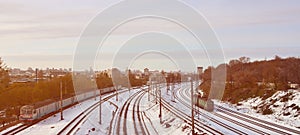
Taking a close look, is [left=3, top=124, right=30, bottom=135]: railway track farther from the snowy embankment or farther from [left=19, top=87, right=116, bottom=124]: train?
the snowy embankment

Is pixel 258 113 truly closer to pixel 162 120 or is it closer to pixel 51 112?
pixel 162 120

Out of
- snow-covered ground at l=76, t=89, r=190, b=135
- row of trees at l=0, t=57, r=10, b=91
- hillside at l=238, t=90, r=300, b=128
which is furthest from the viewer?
row of trees at l=0, t=57, r=10, b=91

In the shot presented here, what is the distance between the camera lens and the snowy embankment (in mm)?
37669

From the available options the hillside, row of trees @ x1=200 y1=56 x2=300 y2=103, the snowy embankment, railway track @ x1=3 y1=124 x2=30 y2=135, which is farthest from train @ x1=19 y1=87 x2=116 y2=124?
row of trees @ x1=200 y1=56 x2=300 y2=103

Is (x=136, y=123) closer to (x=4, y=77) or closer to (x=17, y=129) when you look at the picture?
(x=17, y=129)

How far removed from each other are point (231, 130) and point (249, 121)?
726 cm

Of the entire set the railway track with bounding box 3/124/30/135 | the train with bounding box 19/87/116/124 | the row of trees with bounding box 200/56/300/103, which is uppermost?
the row of trees with bounding box 200/56/300/103

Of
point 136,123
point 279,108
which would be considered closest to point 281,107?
point 279,108

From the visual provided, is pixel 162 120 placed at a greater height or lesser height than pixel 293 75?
lesser

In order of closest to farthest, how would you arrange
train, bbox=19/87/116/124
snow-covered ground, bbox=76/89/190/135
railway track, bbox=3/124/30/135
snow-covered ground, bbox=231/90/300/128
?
railway track, bbox=3/124/30/135 → snow-covered ground, bbox=76/89/190/135 → train, bbox=19/87/116/124 → snow-covered ground, bbox=231/90/300/128

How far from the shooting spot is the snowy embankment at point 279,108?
37.7 metres

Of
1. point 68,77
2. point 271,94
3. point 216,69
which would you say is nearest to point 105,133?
point 271,94

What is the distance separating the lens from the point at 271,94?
169 feet

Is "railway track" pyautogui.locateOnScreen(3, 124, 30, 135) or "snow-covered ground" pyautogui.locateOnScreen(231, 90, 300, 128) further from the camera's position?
"snow-covered ground" pyautogui.locateOnScreen(231, 90, 300, 128)
